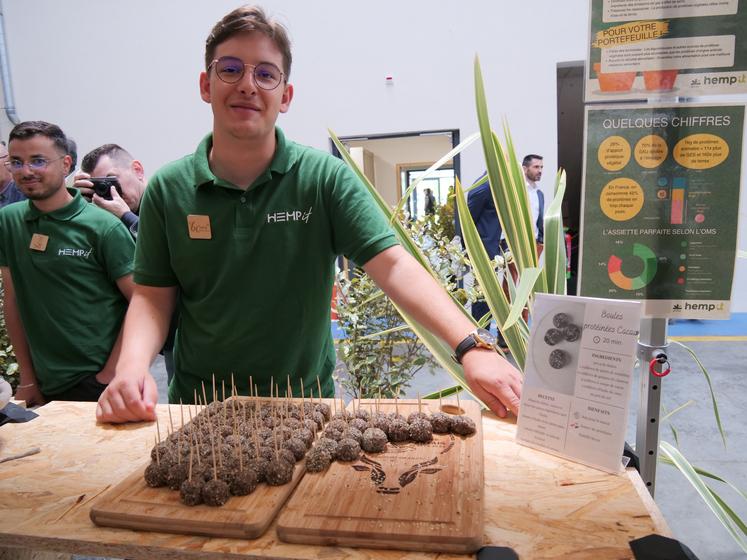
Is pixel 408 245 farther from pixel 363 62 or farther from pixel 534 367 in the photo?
pixel 363 62

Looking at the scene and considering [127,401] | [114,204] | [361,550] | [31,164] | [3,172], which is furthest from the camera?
[3,172]

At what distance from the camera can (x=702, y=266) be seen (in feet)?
4.03

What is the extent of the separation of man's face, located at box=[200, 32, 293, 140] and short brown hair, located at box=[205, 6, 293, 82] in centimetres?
1

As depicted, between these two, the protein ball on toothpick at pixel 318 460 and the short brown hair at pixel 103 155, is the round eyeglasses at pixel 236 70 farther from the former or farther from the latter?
the short brown hair at pixel 103 155

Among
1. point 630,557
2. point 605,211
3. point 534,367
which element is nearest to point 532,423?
point 534,367

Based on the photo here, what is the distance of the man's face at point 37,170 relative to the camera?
215 cm

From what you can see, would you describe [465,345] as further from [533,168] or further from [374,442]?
[533,168]

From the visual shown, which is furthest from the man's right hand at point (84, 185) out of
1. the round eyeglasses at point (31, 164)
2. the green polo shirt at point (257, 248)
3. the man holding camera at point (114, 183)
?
the green polo shirt at point (257, 248)

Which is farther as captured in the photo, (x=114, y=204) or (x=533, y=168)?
(x=533, y=168)

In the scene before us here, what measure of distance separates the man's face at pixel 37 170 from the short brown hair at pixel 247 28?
119 cm

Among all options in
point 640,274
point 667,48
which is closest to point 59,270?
point 640,274

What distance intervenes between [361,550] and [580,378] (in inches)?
20.0

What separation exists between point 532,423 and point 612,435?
16 centimetres

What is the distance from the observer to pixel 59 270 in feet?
7.15
